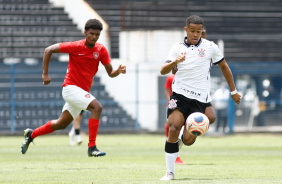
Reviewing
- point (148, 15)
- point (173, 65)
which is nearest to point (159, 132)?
point (148, 15)

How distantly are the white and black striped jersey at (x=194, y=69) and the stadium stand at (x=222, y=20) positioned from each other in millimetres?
17002

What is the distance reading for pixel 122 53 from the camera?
1006 inches

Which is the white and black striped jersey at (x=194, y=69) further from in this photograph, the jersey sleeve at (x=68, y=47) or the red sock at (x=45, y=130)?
the red sock at (x=45, y=130)

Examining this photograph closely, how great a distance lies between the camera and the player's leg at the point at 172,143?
8453mm

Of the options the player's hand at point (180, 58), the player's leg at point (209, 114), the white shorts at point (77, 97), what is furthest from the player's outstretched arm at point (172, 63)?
the white shorts at point (77, 97)

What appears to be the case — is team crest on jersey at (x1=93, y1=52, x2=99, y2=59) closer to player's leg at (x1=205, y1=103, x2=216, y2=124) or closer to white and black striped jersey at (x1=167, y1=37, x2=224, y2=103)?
white and black striped jersey at (x1=167, y1=37, x2=224, y2=103)

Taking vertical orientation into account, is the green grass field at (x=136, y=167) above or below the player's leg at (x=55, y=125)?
below

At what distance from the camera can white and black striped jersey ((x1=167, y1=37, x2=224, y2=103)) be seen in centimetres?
888

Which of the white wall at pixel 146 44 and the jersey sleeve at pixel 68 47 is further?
the white wall at pixel 146 44

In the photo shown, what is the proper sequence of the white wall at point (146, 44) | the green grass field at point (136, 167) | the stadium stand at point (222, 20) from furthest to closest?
the stadium stand at point (222, 20) < the white wall at point (146, 44) < the green grass field at point (136, 167)

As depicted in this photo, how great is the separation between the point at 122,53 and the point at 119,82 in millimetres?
1667

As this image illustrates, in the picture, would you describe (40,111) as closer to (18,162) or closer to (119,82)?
(119,82)

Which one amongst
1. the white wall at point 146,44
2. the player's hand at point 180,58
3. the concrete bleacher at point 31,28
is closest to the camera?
the player's hand at point 180,58

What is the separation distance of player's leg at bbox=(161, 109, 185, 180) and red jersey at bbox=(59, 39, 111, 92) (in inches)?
102
